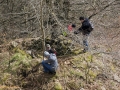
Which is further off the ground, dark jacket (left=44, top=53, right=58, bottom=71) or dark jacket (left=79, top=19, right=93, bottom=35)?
dark jacket (left=79, top=19, right=93, bottom=35)

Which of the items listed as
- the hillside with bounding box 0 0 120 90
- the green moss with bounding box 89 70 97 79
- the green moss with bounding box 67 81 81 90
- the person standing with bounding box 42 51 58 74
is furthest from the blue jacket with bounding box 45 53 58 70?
the green moss with bounding box 89 70 97 79

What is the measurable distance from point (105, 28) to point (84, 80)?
7.31m

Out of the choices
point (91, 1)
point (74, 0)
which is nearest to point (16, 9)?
point (74, 0)

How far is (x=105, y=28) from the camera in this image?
15891 millimetres

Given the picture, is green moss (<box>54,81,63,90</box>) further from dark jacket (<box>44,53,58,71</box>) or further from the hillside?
dark jacket (<box>44,53,58,71</box>)

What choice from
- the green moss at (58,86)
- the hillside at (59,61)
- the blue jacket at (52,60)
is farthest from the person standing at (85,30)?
the green moss at (58,86)

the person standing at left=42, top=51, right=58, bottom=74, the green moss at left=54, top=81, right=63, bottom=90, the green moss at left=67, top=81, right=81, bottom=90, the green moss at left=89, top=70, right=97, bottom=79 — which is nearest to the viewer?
the person standing at left=42, top=51, right=58, bottom=74

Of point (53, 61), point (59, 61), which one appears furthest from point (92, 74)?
point (53, 61)

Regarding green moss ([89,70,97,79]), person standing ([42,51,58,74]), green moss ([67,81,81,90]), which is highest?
person standing ([42,51,58,74])

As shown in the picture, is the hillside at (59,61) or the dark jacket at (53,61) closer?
the dark jacket at (53,61)

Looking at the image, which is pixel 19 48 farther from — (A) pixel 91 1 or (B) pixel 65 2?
(A) pixel 91 1

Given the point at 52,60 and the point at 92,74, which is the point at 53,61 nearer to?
the point at 52,60

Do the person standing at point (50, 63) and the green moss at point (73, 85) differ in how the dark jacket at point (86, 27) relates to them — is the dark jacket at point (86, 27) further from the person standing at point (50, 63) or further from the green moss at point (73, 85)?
the green moss at point (73, 85)

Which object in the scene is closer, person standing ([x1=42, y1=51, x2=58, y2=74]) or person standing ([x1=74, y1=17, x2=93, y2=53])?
person standing ([x1=42, y1=51, x2=58, y2=74])
